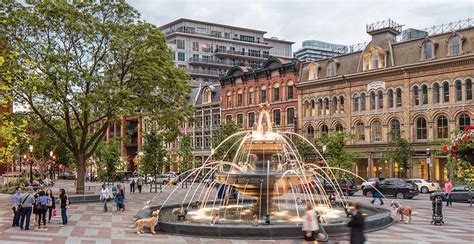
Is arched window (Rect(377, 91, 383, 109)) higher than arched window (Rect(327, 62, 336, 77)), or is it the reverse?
arched window (Rect(327, 62, 336, 77))

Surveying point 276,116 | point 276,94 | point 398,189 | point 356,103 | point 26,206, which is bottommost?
point 398,189

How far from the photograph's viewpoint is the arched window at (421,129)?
50513mm

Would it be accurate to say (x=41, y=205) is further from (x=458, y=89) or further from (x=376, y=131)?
(x=376, y=131)

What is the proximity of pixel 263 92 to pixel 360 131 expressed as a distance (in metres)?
17.3

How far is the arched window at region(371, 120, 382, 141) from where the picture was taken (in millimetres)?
54281

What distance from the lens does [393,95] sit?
174 feet

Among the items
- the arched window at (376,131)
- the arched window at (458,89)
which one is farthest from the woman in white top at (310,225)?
the arched window at (376,131)

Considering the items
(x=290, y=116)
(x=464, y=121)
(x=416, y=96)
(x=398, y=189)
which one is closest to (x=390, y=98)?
(x=416, y=96)

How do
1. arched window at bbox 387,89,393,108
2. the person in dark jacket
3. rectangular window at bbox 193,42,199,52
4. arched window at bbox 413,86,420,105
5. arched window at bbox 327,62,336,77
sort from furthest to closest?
rectangular window at bbox 193,42,199,52
arched window at bbox 327,62,336,77
arched window at bbox 387,89,393,108
arched window at bbox 413,86,420,105
the person in dark jacket

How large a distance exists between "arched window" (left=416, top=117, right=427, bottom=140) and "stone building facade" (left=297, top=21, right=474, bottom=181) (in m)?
0.10

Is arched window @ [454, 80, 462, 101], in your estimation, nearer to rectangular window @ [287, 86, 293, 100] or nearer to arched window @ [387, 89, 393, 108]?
arched window @ [387, 89, 393, 108]

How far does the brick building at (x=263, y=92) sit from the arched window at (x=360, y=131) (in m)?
9.60

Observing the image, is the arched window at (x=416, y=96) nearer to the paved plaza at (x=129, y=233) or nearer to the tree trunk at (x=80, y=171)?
the paved plaza at (x=129, y=233)

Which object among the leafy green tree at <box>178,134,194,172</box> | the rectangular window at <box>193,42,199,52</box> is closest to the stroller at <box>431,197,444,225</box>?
the leafy green tree at <box>178,134,194,172</box>
